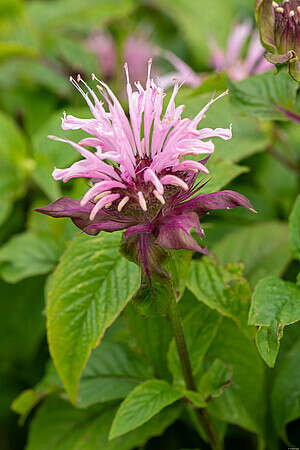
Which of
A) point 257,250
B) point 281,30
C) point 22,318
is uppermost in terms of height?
point 281,30

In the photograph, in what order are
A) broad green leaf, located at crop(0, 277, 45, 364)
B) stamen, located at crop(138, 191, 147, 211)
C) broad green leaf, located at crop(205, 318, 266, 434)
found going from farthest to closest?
broad green leaf, located at crop(0, 277, 45, 364)
broad green leaf, located at crop(205, 318, 266, 434)
stamen, located at crop(138, 191, 147, 211)

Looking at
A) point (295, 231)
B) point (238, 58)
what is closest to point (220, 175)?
point (295, 231)

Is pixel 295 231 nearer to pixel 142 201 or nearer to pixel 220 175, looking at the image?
pixel 220 175

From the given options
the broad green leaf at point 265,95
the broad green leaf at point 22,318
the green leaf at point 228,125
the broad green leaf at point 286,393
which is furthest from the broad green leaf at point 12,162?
the broad green leaf at point 286,393

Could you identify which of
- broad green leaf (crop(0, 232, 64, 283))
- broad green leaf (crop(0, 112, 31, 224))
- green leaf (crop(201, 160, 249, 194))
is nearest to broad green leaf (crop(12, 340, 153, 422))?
broad green leaf (crop(0, 232, 64, 283))

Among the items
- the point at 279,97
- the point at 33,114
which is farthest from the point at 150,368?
the point at 33,114

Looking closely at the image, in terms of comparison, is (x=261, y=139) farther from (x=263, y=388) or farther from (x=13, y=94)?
(x=13, y=94)

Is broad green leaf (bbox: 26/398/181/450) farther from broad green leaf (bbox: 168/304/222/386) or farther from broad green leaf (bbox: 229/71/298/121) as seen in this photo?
broad green leaf (bbox: 229/71/298/121)
